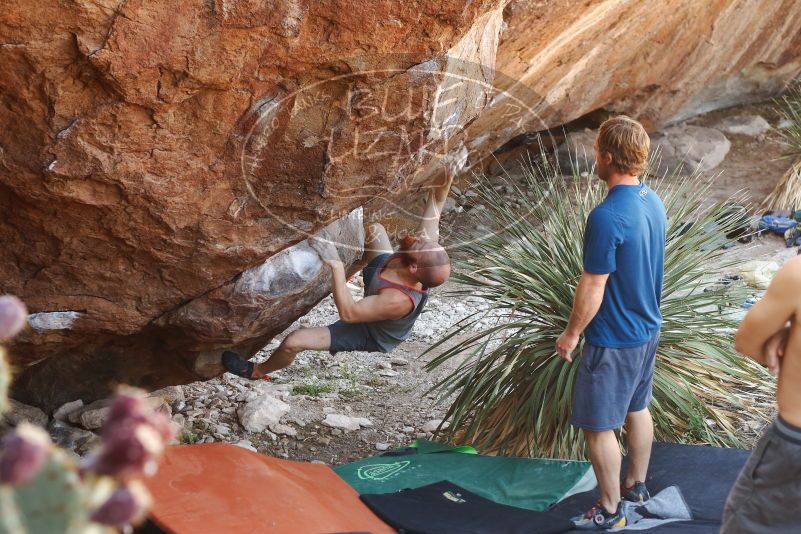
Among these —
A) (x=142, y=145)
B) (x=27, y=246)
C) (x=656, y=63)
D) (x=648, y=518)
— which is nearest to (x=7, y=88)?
(x=142, y=145)

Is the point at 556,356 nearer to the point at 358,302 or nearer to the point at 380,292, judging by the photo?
the point at 380,292

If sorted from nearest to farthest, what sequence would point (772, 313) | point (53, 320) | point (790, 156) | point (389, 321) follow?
point (772, 313)
point (53, 320)
point (389, 321)
point (790, 156)

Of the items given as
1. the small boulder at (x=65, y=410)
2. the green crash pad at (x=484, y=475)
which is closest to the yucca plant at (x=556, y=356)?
the green crash pad at (x=484, y=475)

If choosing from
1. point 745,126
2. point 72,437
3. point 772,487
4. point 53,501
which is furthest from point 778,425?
point 745,126

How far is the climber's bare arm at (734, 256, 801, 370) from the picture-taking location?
2.53 m

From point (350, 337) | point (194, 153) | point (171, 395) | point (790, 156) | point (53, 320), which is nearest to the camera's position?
point (194, 153)

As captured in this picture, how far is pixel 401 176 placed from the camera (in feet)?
12.9

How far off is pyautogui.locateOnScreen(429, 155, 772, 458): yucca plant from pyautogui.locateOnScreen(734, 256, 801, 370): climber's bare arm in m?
1.86

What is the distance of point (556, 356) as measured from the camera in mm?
4688

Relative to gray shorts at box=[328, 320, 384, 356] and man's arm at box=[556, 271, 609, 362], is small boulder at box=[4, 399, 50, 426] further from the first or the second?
man's arm at box=[556, 271, 609, 362]

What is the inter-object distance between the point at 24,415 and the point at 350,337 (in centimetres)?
180

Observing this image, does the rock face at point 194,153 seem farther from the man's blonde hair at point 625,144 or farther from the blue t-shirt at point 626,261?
the blue t-shirt at point 626,261

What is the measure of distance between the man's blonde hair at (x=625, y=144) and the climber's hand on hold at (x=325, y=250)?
145 cm

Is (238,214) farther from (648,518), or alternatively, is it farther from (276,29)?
(648,518)
